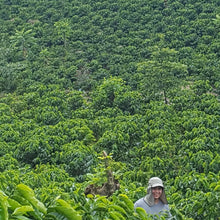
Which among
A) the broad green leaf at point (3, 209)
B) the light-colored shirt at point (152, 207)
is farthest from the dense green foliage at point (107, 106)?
the light-colored shirt at point (152, 207)

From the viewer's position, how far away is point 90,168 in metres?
9.83

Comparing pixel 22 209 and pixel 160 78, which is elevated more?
pixel 22 209

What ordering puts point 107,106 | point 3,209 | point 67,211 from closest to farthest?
point 3,209
point 67,211
point 107,106

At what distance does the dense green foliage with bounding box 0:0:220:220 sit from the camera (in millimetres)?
5691

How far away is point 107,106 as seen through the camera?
51.0ft

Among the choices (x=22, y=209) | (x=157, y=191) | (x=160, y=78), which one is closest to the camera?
(x=22, y=209)

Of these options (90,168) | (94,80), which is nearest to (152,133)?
(90,168)

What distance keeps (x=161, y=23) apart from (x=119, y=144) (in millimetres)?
15649

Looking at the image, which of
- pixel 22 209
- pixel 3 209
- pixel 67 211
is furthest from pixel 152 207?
pixel 3 209

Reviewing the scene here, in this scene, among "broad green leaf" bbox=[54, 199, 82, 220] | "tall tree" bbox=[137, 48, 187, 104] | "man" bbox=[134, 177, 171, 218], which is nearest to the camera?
"broad green leaf" bbox=[54, 199, 82, 220]

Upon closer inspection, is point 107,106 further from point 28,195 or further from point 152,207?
point 28,195

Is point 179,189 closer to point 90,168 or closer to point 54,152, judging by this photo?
point 90,168

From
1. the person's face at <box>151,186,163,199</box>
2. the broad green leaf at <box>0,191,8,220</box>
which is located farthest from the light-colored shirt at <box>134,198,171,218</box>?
the broad green leaf at <box>0,191,8,220</box>

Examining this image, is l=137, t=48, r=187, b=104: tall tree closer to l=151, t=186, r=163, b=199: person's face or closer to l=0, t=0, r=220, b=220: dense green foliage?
l=0, t=0, r=220, b=220: dense green foliage
